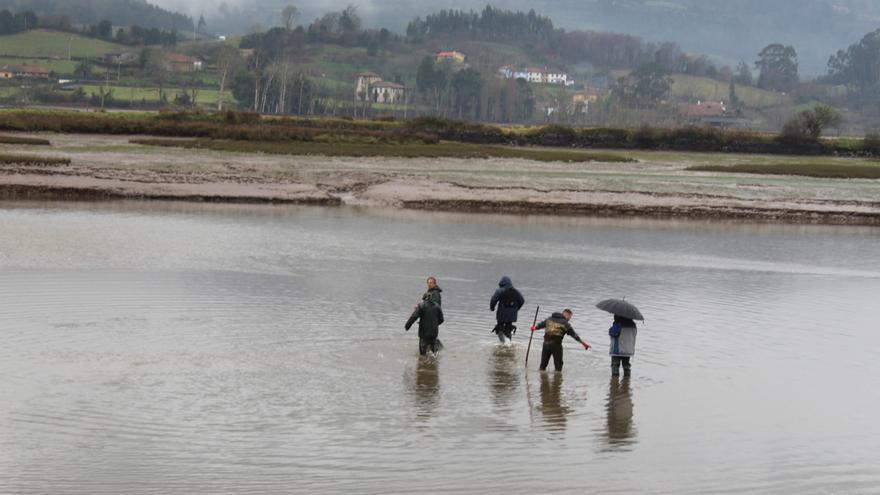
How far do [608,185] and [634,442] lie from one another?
4886 centimetres

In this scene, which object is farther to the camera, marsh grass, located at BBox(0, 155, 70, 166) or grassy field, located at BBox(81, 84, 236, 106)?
grassy field, located at BBox(81, 84, 236, 106)

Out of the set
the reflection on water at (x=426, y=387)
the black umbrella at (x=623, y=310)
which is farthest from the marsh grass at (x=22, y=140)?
the black umbrella at (x=623, y=310)

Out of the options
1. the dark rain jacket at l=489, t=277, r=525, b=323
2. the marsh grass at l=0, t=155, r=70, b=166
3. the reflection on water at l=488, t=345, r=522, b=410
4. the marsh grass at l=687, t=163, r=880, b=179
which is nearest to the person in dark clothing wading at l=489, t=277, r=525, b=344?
the dark rain jacket at l=489, t=277, r=525, b=323

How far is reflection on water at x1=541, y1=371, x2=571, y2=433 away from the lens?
1805 centimetres

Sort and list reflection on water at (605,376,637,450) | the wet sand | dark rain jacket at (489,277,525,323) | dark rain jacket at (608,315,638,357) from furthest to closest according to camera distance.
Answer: the wet sand
dark rain jacket at (489,277,525,323)
dark rain jacket at (608,315,638,357)
reflection on water at (605,376,637,450)

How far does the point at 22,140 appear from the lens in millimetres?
69562

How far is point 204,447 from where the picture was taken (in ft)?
52.2

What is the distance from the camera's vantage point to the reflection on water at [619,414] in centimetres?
1730

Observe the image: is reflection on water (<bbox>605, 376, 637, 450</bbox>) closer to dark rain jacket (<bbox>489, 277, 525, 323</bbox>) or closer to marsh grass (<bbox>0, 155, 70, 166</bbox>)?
dark rain jacket (<bbox>489, 277, 525, 323</bbox>)

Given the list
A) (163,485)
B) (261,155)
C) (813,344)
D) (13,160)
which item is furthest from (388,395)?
(261,155)

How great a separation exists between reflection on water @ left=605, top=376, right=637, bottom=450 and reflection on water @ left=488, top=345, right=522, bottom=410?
1.61 m

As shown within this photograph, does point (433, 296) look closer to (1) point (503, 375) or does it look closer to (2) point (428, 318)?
(2) point (428, 318)

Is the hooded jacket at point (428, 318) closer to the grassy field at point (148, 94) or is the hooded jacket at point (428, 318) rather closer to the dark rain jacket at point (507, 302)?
the dark rain jacket at point (507, 302)

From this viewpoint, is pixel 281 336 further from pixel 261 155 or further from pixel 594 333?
pixel 261 155
